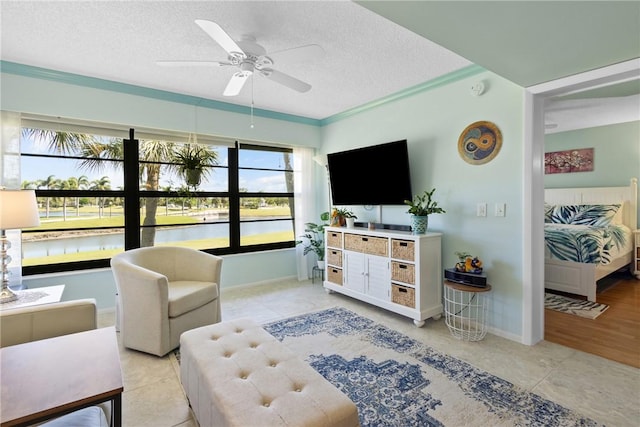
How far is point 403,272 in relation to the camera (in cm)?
312

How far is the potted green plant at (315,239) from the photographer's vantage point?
4.66 metres

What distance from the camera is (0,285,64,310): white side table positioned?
2101mm

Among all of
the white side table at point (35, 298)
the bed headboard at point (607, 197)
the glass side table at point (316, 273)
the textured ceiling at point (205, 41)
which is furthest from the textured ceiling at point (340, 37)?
the glass side table at point (316, 273)

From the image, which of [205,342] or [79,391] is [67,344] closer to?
[79,391]

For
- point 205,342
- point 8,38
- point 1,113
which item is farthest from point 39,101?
point 205,342

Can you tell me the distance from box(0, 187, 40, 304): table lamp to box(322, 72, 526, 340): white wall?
3.39 m

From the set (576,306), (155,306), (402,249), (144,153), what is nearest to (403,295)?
(402,249)

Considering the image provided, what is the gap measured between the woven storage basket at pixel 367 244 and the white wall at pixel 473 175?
20.9 inches

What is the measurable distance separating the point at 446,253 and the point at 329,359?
1.70 m

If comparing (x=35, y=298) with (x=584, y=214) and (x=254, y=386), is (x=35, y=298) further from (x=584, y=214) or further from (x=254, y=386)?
(x=584, y=214)

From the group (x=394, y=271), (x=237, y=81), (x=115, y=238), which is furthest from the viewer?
(x=115, y=238)

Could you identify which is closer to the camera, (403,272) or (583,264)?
(403,272)

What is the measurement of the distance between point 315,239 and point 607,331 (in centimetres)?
350

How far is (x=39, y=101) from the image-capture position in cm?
297
